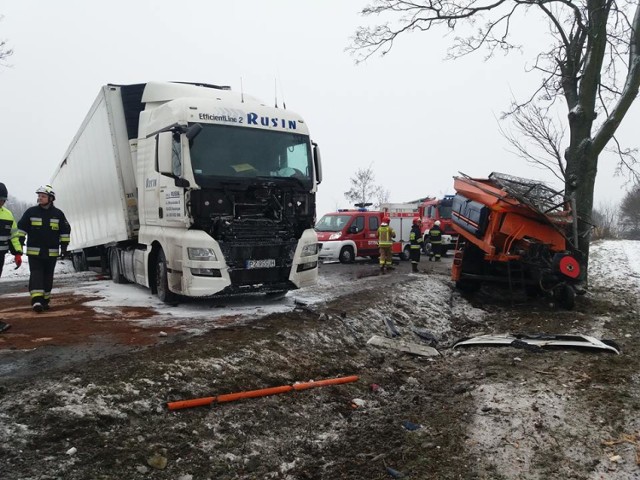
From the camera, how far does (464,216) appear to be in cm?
1091

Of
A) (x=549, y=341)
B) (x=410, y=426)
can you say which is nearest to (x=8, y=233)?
(x=410, y=426)

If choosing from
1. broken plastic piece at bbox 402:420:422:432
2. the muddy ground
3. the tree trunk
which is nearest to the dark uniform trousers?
the muddy ground

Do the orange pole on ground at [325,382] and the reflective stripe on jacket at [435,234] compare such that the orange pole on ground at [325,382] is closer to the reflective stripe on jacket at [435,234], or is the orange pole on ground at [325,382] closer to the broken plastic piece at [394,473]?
the broken plastic piece at [394,473]

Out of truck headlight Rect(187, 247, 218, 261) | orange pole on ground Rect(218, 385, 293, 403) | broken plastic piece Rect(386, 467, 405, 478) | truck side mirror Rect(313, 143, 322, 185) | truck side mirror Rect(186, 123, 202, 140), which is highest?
truck side mirror Rect(186, 123, 202, 140)

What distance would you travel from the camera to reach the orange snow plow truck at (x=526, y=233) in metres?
9.38

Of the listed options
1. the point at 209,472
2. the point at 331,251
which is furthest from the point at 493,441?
the point at 331,251

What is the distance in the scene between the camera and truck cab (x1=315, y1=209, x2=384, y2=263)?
17562 millimetres

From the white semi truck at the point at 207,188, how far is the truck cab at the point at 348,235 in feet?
28.6

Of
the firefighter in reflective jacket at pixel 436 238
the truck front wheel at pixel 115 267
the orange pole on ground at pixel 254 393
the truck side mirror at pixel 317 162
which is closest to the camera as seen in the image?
the orange pole on ground at pixel 254 393

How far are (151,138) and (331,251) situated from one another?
32.6 feet

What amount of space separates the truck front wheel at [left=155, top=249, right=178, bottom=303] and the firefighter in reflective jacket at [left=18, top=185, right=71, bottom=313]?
1.48m

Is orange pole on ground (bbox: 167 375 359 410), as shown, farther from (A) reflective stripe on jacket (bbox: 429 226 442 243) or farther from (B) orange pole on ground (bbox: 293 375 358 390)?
(A) reflective stripe on jacket (bbox: 429 226 442 243)

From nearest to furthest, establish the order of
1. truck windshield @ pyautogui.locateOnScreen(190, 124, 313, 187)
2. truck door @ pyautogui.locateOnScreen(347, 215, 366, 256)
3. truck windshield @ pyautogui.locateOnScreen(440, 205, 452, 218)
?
truck windshield @ pyautogui.locateOnScreen(190, 124, 313, 187) < truck door @ pyautogui.locateOnScreen(347, 215, 366, 256) < truck windshield @ pyautogui.locateOnScreen(440, 205, 452, 218)

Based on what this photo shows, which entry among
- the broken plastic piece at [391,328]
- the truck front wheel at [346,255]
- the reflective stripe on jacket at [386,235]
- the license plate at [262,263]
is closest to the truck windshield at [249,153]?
the license plate at [262,263]
